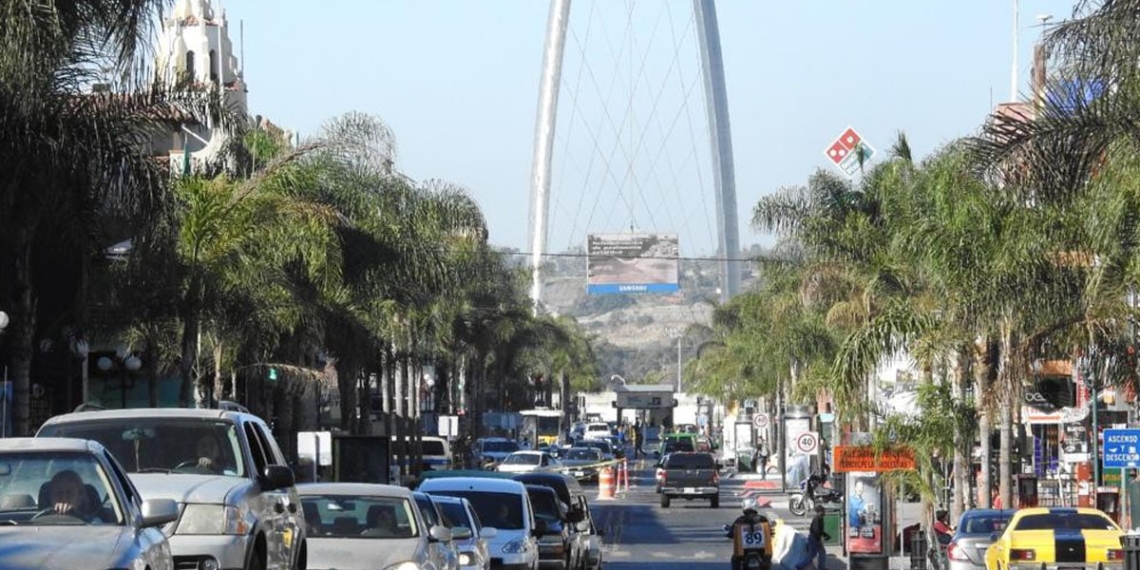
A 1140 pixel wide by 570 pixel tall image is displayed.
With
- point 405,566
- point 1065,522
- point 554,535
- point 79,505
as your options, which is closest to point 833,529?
point 554,535

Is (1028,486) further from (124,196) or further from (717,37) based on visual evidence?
(717,37)

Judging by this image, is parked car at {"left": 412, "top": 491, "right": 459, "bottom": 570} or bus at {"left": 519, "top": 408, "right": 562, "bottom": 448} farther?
bus at {"left": 519, "top": 408, "right": 562, "bottom": 448}

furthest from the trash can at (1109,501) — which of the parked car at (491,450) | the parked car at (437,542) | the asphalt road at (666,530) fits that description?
the parked car at (491,450)

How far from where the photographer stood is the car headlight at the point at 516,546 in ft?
80.9

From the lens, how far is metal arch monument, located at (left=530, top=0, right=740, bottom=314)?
13150 centimetres

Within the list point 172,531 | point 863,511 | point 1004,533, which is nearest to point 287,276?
point 863,511

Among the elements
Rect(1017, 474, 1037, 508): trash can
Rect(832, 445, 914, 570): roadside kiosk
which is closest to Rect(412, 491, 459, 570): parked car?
Rect(832, 445, 914, 570): roadside kiosk

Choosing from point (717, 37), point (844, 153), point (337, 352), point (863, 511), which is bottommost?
point (863, 511)

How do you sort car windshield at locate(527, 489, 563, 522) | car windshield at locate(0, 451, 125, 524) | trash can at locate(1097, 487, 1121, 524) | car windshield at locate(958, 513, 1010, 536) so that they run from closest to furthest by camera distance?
car windshield at locate(0, 451, 125, 524), car windshield at locate(958, 513, 1010, 536), car windshield at locate(527, 489, 563, 522), trash can at locate(1097, 487, 1121, 524)

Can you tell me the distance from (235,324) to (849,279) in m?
16.2

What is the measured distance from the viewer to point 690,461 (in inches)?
2549

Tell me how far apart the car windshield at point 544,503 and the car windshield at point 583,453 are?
50.3 m

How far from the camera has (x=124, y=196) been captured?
81.4 feet

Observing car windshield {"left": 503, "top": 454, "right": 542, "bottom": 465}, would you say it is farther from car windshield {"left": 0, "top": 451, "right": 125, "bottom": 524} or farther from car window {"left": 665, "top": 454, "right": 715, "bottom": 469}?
car windshield {"left": 0, "top": 451, "right": 125, "bottom": 524}
